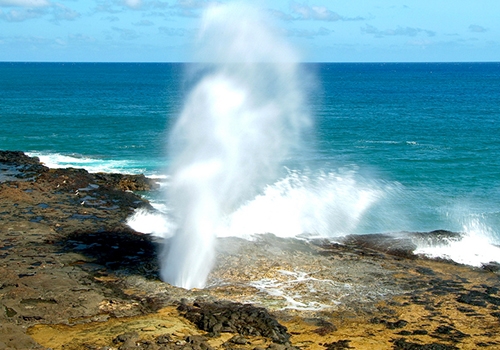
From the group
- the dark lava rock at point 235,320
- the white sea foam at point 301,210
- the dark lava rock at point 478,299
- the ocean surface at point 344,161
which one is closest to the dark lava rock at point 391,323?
the dark lava rock at point 235,320

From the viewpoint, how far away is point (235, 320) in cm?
1764

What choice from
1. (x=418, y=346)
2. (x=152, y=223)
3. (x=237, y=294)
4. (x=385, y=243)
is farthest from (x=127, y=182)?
(x=418, y=346)

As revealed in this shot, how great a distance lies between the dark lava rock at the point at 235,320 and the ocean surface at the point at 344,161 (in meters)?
9.55

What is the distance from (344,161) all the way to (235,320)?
30003 mm

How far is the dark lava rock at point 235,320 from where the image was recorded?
56.0 ft

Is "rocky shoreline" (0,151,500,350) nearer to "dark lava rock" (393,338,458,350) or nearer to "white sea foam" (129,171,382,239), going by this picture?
"dark lava rock" (393,338,458,350)

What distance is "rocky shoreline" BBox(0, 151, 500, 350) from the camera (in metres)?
16.9

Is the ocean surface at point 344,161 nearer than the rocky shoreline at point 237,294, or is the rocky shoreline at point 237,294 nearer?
the rocky shoreline at point 237,294

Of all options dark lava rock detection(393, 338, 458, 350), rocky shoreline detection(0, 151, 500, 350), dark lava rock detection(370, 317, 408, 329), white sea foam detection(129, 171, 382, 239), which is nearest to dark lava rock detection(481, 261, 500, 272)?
rocky shoreline detection(0, 151, 500, 350)

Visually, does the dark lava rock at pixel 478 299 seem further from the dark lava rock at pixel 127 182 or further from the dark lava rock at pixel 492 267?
the dark lava rock at pixel 127 182

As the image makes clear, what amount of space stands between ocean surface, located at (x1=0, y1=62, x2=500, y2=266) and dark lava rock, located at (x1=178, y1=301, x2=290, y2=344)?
9548mm

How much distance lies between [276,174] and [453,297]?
2045 centimetres

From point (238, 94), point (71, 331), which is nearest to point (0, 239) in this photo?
point (71, 331)

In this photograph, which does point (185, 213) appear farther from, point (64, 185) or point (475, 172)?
point (475, 172)
